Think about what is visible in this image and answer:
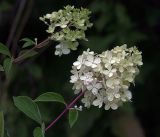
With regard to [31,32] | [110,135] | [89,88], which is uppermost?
[31,32]

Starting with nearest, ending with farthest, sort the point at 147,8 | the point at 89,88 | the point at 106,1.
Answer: the point at 89,88, the point at 106,1, the point at 147,8

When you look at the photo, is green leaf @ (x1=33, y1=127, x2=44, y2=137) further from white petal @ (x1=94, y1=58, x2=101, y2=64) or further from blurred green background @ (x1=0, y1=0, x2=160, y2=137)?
blurred green background @ (x1=0, y1=0, x2=160, y2=137)

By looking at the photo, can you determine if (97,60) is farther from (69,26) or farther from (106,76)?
(69,26)

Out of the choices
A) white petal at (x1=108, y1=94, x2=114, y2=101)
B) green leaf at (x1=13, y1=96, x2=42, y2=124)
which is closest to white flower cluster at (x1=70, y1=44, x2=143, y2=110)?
white petal at (x1=108, y1=94, x2=114, y2=101)

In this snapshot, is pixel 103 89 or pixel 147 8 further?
pixel 147 8

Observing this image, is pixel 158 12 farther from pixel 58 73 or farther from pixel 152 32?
pixel 58 73

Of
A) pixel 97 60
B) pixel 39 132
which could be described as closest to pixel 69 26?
pixel 97 60

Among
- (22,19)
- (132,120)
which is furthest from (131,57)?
(132,120)
